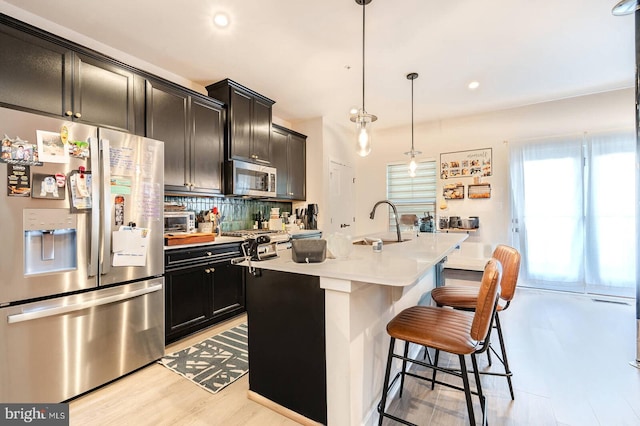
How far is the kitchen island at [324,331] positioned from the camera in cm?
138

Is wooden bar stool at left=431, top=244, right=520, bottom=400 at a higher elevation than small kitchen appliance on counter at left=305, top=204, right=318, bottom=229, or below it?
below

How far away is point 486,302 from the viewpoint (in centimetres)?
121

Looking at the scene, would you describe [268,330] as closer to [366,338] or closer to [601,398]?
[366,338]

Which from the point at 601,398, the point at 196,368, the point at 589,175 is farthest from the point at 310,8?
the point at 589,175

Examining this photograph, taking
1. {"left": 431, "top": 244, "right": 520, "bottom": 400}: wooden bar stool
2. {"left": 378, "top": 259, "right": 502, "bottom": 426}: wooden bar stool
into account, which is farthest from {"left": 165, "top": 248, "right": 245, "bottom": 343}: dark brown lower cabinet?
{"left": 431, "top": 244, "right": 520, "bottom": 400}: wooden bar stool

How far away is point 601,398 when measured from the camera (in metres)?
1.81

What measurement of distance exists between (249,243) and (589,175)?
4.93 meters

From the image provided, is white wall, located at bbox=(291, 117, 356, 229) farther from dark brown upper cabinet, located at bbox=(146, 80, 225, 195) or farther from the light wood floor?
the light wood floor

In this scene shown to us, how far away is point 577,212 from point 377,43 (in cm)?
386

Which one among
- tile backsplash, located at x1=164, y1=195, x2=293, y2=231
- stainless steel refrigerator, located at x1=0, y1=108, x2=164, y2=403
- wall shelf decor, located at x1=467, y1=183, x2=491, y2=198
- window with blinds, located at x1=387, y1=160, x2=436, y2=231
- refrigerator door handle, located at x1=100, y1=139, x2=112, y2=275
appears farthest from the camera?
window with blinds, located at x1=387, y1=160, x2=436, y2=231

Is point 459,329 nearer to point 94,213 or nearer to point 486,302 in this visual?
point 486,302

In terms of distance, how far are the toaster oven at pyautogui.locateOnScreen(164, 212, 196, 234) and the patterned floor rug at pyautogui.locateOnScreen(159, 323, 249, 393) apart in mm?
1173

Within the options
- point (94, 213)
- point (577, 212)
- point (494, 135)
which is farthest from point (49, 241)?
point (577, 212)

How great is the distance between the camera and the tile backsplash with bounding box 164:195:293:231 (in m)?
3.35
